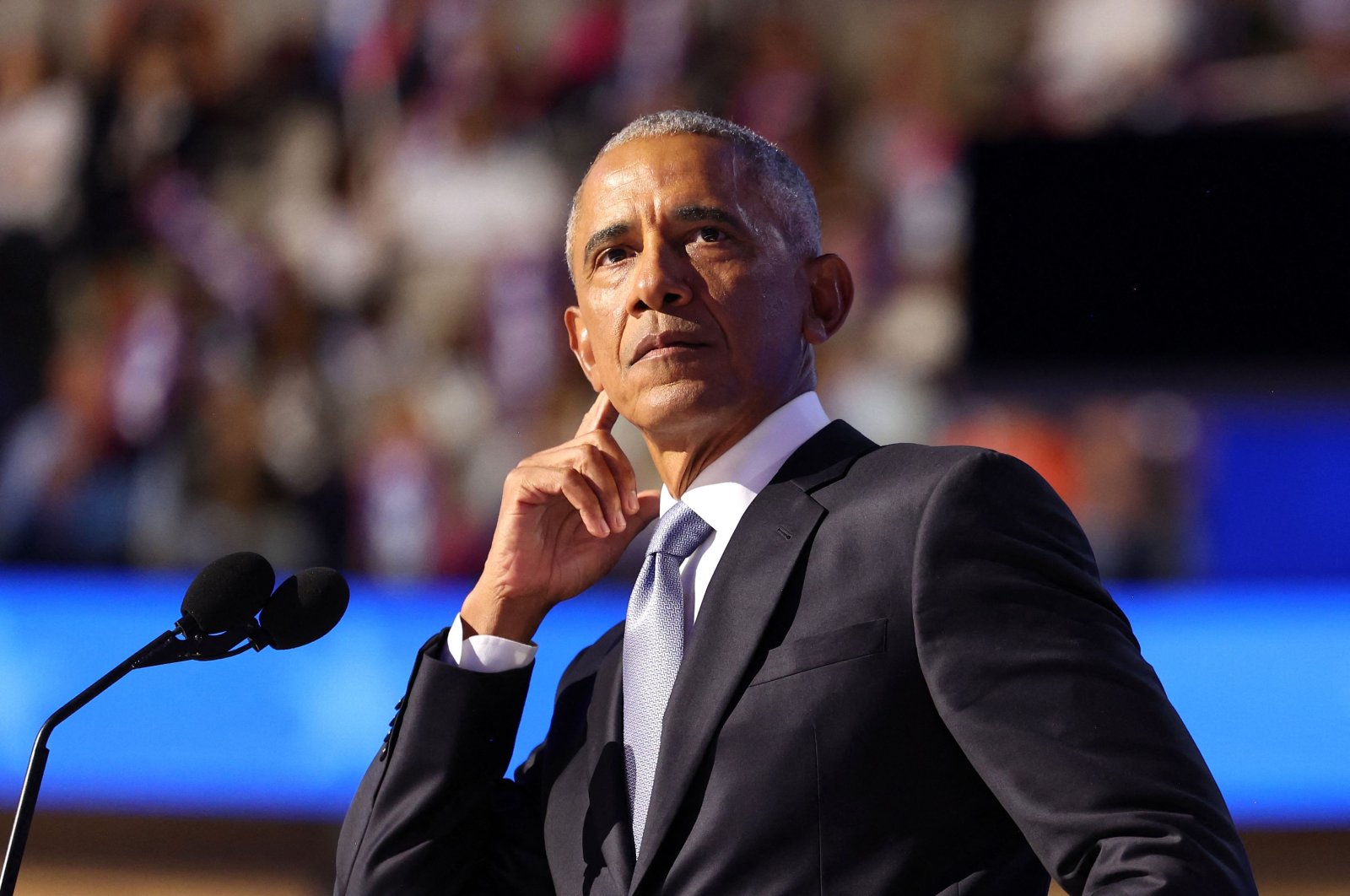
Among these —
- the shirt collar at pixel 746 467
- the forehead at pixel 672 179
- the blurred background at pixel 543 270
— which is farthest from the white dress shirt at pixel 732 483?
the blurred background at pixel 543 270

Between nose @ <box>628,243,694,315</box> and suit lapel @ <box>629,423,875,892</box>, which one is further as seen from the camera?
nose @ <box>628,243,694,315</box>

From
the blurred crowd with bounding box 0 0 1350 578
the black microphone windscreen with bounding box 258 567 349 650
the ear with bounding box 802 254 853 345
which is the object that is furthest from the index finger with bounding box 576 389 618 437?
the blurred crowd with bounding box 0 0 1350 578

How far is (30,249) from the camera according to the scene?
5.23m

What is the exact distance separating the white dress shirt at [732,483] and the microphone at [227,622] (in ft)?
0.69

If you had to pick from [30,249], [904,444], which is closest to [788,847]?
[904,444]

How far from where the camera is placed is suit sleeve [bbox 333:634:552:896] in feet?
4.41

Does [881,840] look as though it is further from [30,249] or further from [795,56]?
[30,249]

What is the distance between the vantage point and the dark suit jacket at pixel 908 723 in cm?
100

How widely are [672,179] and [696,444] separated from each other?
26 cm

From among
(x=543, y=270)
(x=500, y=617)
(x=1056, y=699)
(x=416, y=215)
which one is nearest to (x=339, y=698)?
(x=543, y=270)

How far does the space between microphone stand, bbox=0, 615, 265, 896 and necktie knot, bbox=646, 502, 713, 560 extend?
0.37 metres

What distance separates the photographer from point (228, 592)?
1171 mm

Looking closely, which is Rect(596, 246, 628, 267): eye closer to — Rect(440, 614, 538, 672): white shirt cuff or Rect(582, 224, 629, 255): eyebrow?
Rect(582, 224, 629, 255): eyebrow

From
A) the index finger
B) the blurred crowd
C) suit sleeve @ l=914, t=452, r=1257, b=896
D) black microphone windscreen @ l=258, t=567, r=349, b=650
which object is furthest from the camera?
the blurred crowd
